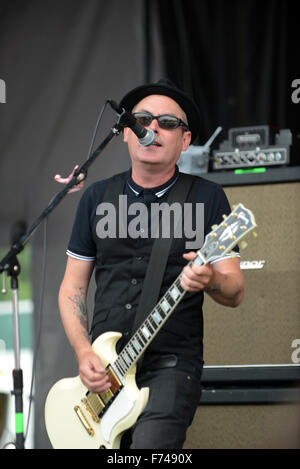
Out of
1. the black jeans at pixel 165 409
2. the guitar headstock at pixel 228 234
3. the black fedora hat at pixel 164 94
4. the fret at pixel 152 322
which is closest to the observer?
the guitar headstock at pixel 228 234

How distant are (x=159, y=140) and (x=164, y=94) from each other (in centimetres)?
20

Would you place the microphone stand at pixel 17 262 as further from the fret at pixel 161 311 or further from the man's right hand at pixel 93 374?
the fret at pixel 161 311

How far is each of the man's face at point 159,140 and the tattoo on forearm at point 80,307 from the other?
54 centimetres

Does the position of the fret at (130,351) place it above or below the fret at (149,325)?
below

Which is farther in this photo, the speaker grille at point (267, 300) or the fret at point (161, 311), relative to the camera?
the speaker grille at point (267, 300)

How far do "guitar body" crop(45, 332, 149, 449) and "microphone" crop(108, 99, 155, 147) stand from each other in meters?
0.68

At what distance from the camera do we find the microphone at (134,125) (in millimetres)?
2516

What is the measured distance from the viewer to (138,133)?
8.31 ft

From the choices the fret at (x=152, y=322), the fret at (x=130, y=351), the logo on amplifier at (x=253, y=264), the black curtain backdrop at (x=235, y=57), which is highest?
the black curtain backdrop at (x=235, y=57)

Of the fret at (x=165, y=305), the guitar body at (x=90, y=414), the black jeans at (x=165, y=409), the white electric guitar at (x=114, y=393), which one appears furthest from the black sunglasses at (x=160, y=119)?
the black jeans at (x=165, y=409)
